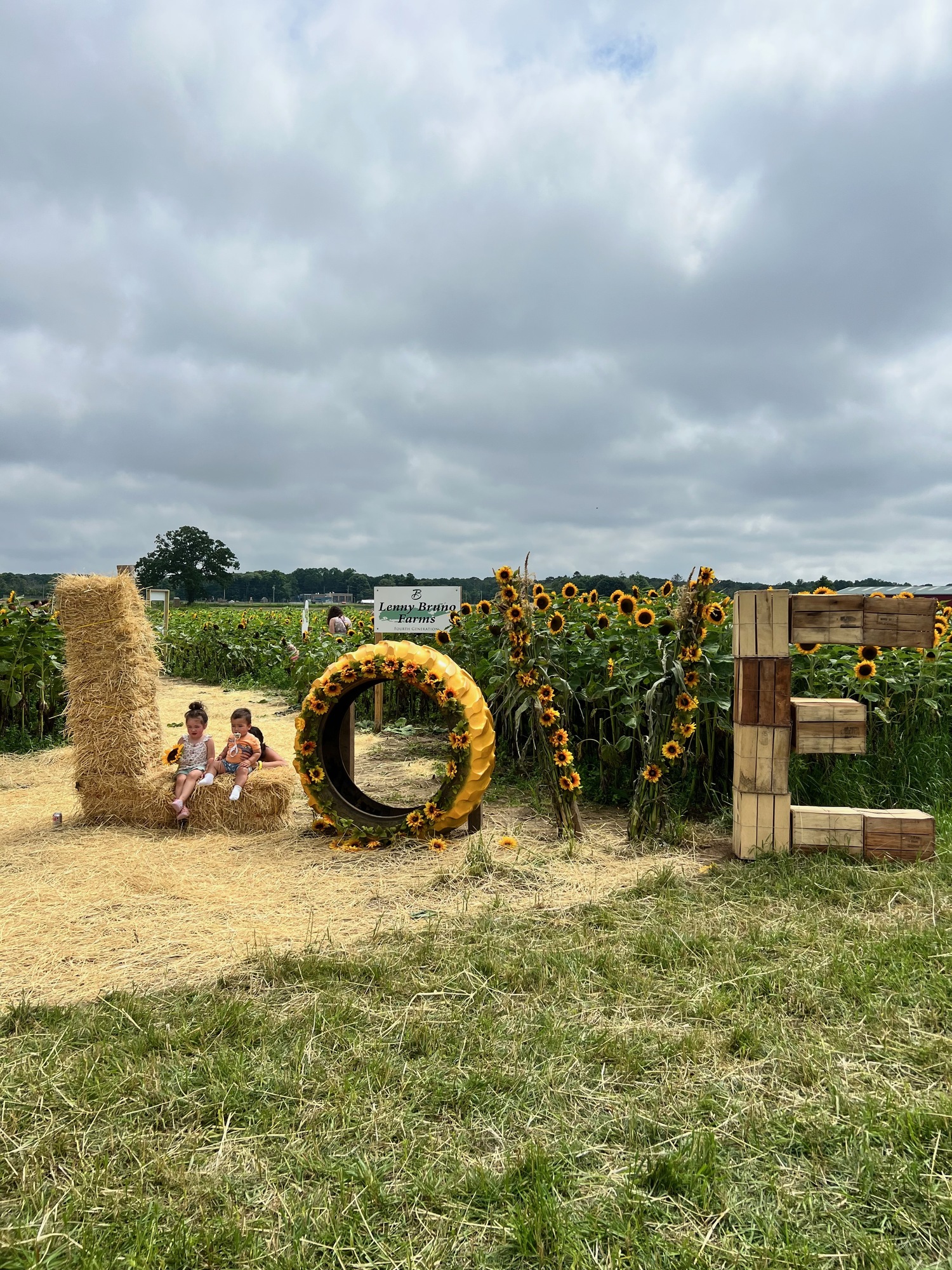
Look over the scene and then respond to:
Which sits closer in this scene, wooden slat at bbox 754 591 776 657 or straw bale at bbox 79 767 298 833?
wooden slat at bbox 754 591 776 657

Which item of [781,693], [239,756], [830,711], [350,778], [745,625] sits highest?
[745,625]

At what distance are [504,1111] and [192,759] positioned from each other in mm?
4303

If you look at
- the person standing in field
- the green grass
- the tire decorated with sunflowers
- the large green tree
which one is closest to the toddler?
the tire decorated with sunflowers

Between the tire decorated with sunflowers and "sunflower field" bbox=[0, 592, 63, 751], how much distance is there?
501 centimetres

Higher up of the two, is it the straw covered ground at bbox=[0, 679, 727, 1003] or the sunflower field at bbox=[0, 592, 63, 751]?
the sunflower field at bbox=[0, 592, 63, 751]

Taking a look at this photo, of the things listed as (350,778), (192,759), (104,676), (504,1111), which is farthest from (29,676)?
(504,1111)

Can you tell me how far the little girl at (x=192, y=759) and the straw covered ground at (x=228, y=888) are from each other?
240mm

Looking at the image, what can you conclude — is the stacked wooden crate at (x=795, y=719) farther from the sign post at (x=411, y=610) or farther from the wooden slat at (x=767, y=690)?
the sign post at (x=411, y=610)

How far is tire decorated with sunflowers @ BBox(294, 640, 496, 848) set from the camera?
5.29m

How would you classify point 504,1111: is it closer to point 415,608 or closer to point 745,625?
point 745,625

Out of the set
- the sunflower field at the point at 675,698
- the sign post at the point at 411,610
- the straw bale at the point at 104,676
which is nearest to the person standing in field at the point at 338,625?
the sign post at the point at 411,610

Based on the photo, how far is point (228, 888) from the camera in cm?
462

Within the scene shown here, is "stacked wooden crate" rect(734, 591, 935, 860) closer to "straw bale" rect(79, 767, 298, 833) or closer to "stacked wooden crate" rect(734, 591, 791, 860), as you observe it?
"stacked wooden crate" rect(734, 591, 791, 860)

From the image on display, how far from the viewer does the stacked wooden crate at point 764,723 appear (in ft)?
15.8
